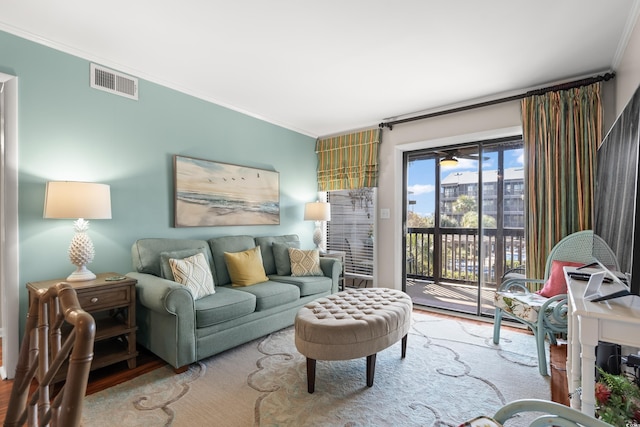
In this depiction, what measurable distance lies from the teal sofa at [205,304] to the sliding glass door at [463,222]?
1436mm

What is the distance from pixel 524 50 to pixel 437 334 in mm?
2641

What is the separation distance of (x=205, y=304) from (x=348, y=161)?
115 inches

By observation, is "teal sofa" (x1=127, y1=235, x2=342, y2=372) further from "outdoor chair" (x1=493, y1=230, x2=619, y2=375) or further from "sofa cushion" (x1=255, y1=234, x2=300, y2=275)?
"outdoor chair" (x1=493, y1=230, x2=619, y2=375)

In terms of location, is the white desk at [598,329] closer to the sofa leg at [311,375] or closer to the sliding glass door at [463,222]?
the sofa leg at [311,375]

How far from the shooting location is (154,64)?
2777mm

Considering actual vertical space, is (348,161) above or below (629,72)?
below

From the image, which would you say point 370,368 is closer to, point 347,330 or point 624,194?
point 347,330

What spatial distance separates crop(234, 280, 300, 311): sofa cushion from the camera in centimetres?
285

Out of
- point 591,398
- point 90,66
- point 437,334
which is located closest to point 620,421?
point 591,398

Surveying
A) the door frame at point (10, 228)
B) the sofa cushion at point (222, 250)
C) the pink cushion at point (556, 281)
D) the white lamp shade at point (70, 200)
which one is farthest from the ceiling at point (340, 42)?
the pink cushion at point (556, 281)

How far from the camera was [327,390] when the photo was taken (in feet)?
6.88

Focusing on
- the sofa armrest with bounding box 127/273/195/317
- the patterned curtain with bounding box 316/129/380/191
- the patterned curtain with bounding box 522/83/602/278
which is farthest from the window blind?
the sofa armrest with bounding box 127/273/195/317

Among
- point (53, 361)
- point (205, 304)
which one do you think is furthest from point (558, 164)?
point (53, 361)

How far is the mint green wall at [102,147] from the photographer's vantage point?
7.55ft
